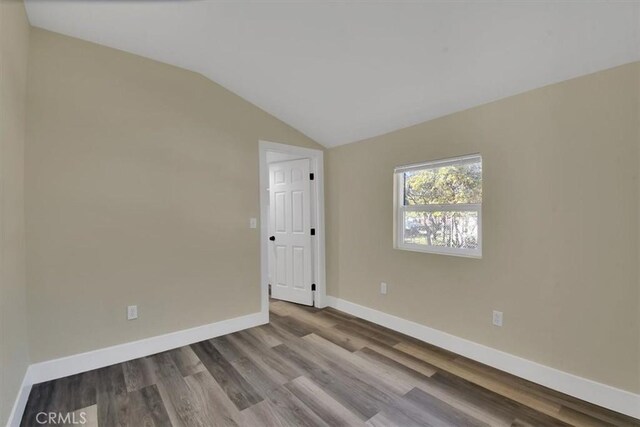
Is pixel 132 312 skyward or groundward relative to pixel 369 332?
skyward

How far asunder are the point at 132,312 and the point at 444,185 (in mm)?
2985

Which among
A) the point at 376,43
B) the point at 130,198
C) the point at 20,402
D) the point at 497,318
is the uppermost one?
the point at 376,43

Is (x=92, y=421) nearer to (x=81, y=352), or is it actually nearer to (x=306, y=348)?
(x=81, y=352)

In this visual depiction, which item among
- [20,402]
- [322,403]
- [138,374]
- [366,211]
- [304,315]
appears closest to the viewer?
[20,402]

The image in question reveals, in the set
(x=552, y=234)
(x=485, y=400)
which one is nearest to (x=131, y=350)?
(x=485, y=400)

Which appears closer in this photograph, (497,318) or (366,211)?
(497,318)

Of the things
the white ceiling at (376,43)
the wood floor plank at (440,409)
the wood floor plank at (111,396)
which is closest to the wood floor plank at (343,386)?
the wood floor plank at (440,409)

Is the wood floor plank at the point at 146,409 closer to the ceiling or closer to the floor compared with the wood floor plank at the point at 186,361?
closer to the floor

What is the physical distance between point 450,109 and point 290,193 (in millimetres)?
2196

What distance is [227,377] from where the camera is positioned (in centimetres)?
218

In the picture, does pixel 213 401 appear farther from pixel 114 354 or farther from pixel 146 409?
pixel 114 354

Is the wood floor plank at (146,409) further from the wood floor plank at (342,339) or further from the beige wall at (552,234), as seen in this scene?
the beige wall at (552,234)

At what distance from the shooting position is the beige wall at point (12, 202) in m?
1.53

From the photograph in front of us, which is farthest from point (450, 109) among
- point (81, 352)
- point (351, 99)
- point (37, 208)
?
point (81, 352)
